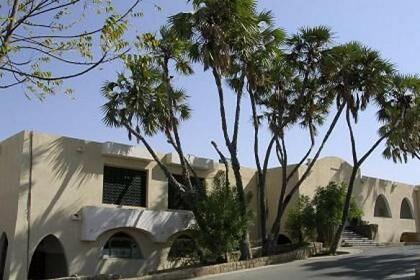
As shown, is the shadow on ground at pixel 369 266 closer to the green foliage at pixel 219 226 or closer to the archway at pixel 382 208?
the green foliage at pixel 219 226

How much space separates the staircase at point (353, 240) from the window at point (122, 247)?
454 inches

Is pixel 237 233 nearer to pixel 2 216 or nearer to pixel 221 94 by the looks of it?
pixel 221 94

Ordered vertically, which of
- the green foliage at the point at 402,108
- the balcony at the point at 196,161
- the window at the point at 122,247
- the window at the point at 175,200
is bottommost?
the window at the point at 122,247

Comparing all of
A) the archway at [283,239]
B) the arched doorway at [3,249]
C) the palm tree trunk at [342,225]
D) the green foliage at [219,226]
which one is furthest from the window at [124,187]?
the archway at [283,239]

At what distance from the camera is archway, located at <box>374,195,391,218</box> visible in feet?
129

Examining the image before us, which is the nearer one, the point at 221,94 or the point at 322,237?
the point at 221,94

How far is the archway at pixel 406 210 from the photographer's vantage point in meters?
42.0

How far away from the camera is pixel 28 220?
21297 mm

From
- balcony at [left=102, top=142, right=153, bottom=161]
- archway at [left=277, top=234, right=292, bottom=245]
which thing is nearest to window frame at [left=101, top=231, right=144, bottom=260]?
balcony at [left=102, top=142, right=153, bottom=161]

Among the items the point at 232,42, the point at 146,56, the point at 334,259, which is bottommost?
the point at 334,259

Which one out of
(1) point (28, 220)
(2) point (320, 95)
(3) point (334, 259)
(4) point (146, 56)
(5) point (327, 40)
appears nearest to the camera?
(4) point (146, 56)

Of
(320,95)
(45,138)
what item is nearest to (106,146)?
(45,138)

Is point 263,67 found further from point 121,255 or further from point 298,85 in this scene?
point 121,255

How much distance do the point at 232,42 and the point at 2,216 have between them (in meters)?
10.9
